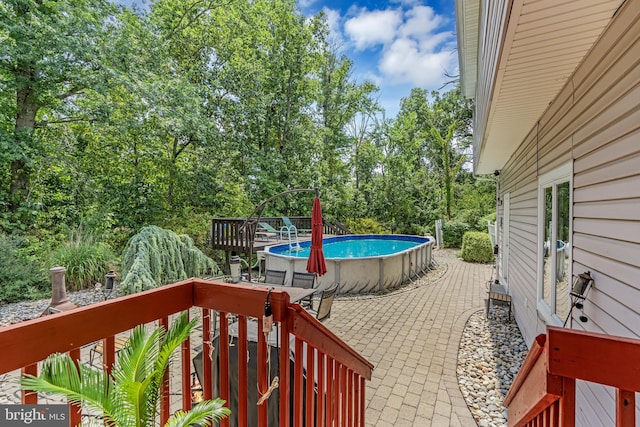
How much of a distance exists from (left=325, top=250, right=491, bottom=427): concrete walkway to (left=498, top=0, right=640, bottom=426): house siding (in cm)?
132

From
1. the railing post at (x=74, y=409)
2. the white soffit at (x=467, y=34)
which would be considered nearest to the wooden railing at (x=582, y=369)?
the railing post at (x=74, y=409)

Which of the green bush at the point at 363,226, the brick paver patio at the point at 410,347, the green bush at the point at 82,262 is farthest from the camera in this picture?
the green bush at the point at 363,226

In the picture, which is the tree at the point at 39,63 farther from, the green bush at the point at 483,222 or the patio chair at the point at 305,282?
the green bush at the point at 483,222

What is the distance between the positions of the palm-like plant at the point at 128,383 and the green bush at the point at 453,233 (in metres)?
17.0

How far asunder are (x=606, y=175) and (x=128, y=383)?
10.5 feet

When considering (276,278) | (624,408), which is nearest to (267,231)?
(276,278)

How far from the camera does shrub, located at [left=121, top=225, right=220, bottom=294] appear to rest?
5865 millimetres

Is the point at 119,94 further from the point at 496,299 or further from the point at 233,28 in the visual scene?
the point at 496,299

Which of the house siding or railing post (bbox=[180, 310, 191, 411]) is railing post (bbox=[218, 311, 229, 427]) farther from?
the house siding

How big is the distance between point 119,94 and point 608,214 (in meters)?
12.6

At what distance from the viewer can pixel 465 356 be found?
438 cm

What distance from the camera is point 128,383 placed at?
1.14m

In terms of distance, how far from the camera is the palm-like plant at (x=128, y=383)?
3.34 feet

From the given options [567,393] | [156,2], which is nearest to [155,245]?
[567,393]
